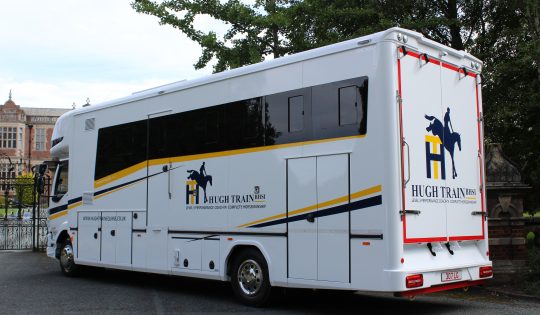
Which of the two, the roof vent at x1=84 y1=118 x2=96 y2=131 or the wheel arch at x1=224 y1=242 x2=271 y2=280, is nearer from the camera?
the wheel arch at x1=224 y1=242 x2=271 y2=280

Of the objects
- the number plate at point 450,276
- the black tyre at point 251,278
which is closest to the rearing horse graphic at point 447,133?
the number plate at point 450,276

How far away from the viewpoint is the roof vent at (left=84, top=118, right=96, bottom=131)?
466 inches

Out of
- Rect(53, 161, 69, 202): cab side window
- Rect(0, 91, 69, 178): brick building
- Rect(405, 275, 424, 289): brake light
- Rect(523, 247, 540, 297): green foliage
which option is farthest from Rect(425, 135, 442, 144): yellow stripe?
Rect(0, 91, 69, 178): brick building

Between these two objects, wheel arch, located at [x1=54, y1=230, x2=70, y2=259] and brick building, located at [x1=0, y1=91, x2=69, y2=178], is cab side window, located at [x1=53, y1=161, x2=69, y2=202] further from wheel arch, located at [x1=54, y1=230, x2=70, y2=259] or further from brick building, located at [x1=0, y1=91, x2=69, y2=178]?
brick building, located at [x1=0, y1=91, x2=69, y2=178]

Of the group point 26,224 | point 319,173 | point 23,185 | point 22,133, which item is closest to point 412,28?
point 319,173

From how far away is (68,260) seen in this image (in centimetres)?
1249

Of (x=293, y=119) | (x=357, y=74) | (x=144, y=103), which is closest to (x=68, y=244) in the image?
(x=144, y=103)

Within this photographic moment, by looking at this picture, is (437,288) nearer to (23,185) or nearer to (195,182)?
(195,182)

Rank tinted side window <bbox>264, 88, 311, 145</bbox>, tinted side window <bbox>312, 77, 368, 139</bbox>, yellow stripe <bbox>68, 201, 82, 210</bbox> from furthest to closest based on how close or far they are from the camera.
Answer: yellow stripe <bbox>68, 201, 82, 210</bbox> → tinted side window <bbox>264, 88, 311, 145</bbox> → tinted side window <bbox>312, 77, 368, 139</bbox>

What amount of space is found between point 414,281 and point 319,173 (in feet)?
5.88

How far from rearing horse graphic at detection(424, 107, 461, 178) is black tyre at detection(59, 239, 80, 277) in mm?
8044

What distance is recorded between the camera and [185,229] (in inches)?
376

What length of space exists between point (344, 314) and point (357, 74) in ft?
10.5

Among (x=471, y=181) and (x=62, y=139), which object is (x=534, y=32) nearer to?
(x=471, y=181)
